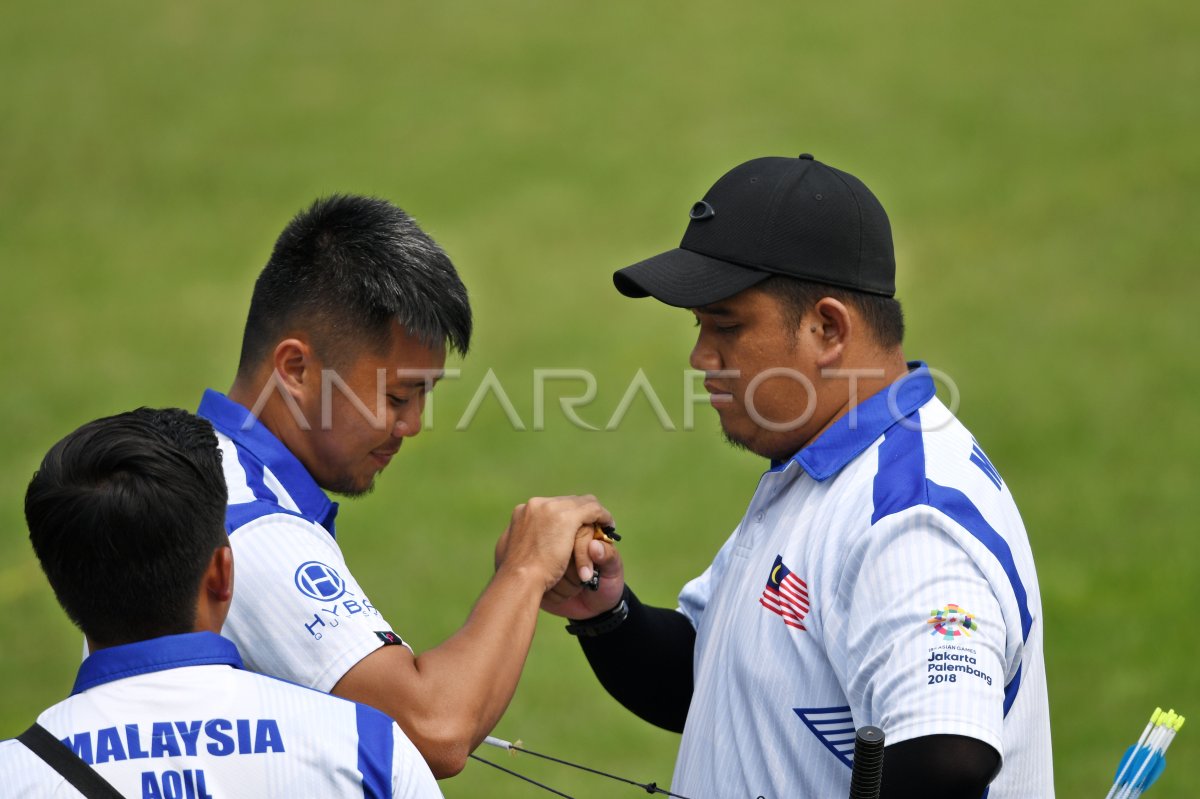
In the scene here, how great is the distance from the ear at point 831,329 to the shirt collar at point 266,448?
3.64 feet

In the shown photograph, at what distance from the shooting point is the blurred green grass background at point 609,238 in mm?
10102

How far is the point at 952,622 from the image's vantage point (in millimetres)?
2812

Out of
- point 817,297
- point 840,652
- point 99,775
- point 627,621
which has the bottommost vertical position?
point 99,775

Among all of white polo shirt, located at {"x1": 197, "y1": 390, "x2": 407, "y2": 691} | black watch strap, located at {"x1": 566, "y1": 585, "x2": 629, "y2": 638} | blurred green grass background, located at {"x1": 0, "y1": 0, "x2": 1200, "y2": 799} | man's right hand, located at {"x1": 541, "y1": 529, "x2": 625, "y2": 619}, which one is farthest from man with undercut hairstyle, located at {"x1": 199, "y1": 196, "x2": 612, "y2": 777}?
blurred green grass background, located at {"x1": 0, "y1": 0, "x2": 1200, "y2": 799}

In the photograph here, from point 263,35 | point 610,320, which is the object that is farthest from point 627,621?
point 263,35

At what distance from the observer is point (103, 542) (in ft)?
8.14

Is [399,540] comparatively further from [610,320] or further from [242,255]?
[242,255]

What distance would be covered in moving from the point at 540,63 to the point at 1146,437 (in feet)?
35.8

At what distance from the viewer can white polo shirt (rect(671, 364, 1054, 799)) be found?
2811 mm

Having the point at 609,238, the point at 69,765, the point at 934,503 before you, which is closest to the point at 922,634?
the point at 934,503

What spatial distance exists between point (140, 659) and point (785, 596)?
132cm

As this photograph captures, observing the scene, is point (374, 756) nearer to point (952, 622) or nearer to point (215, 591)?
point (215, 591)

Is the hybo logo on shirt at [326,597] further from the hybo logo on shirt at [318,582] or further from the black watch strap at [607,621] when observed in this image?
the black watch strap at [607,621]

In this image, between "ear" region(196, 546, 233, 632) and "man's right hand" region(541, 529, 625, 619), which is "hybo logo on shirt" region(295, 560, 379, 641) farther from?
"man's right hand" region(541, 529, 625, 619)
